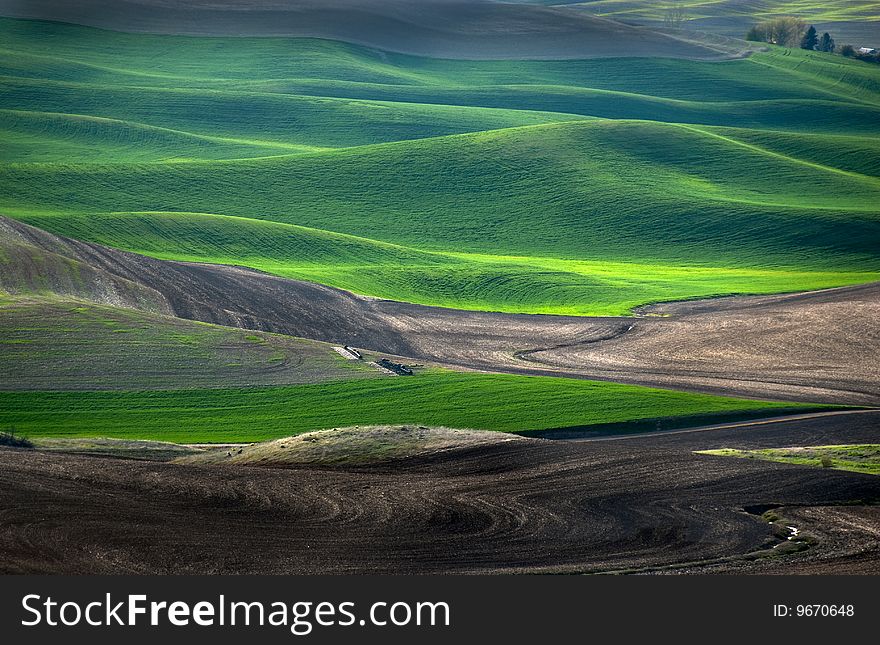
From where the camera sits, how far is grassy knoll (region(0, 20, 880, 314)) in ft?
274

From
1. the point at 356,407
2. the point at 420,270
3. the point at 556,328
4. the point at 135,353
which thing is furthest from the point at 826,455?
the point at 420,270

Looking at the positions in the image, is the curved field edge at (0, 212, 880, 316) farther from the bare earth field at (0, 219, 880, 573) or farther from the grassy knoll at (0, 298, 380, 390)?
the bare earth field at (0, 219, 880, 573)

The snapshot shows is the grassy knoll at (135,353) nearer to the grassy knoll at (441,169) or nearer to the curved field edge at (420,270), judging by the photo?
the curved field edge at (420,270)

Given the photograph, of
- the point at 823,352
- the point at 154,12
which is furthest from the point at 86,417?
the point at 154,12

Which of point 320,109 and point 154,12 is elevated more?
point 154,12

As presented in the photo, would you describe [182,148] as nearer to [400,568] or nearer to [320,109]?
[320,109]

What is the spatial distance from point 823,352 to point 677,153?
59397 mm

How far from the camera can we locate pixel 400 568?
88.8 feet

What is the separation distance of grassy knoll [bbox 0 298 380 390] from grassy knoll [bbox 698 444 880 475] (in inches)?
697

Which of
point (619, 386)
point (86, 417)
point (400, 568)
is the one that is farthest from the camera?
point (619, 386)

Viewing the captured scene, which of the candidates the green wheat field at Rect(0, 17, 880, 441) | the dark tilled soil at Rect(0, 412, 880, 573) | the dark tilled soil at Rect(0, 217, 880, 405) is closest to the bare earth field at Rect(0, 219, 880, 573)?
the dark tilled soil at Rect(0, 412, 880, 573)

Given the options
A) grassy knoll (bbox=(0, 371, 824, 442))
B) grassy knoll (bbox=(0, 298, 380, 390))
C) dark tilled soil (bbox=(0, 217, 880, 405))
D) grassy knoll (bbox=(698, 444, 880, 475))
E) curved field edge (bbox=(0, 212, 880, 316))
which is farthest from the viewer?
curved field edge (bbox=(0, 212, 880, 316))

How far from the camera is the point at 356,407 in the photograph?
48.2 m

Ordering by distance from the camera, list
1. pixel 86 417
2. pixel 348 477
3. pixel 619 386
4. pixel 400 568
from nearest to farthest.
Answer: pixel 400 568 → pixel 348 477 → pixel 86 417 → pixel 619 386
